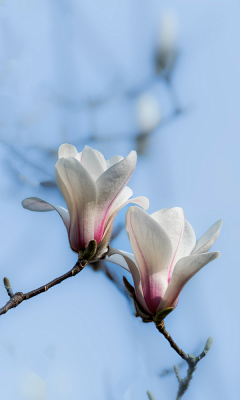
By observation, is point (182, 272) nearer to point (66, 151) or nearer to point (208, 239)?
point (208, 239)

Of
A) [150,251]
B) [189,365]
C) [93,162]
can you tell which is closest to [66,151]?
[93,162]

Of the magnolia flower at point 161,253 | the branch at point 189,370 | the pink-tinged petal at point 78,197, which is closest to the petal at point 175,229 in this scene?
the magnolia flower at point 161,253

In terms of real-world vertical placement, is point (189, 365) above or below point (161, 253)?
below

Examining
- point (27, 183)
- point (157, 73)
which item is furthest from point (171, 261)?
point (157, 73)

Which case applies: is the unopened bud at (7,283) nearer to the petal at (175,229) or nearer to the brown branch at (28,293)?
the brown branch at (28,293)

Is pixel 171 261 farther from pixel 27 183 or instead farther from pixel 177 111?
pixel 177 111

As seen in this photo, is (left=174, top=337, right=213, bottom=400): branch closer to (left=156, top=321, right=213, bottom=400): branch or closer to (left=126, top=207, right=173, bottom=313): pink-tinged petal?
(left=156, top=321, right=213, bottom=400): branch

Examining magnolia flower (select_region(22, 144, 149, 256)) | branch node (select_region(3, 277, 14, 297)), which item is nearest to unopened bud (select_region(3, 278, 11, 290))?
branch node (select_region(3, 277, 14, 297))
